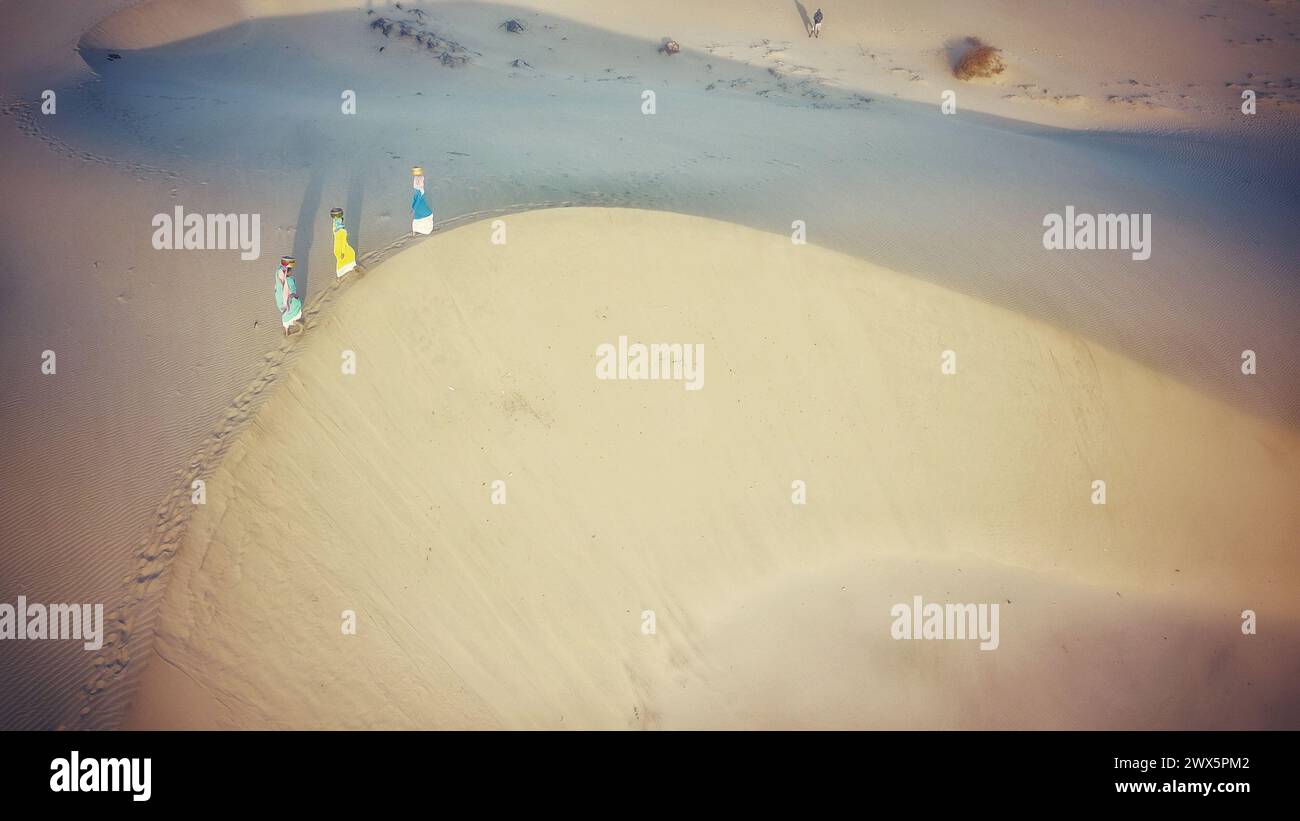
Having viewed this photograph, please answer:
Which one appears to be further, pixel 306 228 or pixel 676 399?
pixel 306 228

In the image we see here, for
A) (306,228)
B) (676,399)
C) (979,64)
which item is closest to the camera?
(676,399)

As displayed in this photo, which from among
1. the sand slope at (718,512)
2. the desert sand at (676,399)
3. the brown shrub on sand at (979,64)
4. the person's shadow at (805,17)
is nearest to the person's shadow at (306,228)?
the desert sand at (676,399)

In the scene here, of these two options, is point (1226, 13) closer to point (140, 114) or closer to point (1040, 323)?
point (1040, 323)

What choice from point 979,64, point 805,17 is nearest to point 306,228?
point 805,17

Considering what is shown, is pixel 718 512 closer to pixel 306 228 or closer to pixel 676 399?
pixel 676 399

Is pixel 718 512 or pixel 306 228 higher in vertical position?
pixel 306 228

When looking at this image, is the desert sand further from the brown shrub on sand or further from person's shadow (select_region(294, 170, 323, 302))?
the brown shrub on sand
